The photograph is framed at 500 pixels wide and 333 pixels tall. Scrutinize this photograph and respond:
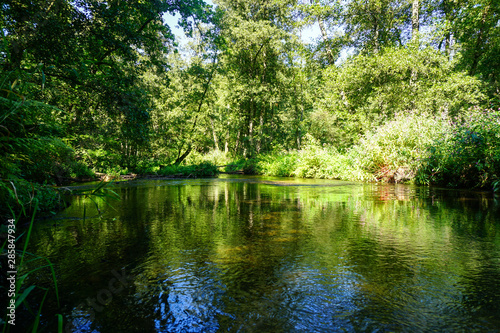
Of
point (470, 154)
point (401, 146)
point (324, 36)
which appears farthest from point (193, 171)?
point (470, 154)

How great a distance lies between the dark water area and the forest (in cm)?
78

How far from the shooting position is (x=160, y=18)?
10.1m

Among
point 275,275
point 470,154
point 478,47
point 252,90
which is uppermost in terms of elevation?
point 478,47

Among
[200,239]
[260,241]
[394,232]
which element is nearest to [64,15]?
[200,239]

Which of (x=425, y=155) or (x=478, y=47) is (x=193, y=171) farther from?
→ (x=478, y=47)

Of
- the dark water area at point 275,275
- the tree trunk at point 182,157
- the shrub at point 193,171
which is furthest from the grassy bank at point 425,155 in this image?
the tree trunk at point 182,157

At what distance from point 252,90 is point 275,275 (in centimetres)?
2329

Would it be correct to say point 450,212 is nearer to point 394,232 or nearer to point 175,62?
point 394,232

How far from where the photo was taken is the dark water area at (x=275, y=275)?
1.56 m

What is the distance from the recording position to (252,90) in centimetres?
2412

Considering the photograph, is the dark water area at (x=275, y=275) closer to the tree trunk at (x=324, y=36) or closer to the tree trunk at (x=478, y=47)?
the tree trunk at (x=324, y=36)

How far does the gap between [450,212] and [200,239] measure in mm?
4297

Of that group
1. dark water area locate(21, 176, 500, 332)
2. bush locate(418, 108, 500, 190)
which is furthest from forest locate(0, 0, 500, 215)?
dark water area locate(21, 176, 500, 332)

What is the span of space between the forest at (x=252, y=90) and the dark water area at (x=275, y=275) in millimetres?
784
